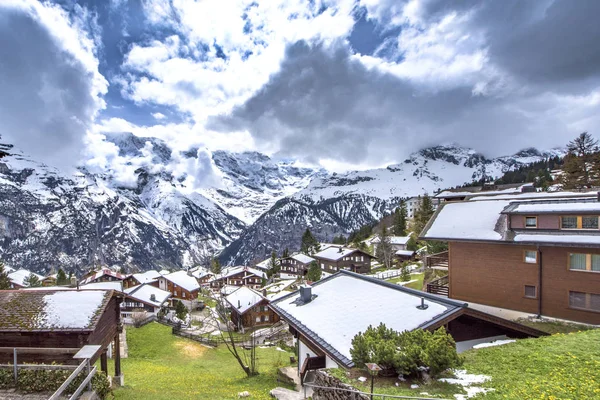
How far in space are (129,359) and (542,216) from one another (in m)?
37.9

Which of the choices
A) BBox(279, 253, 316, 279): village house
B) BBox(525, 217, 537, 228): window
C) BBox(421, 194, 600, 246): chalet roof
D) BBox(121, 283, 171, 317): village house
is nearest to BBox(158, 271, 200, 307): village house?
BBox(121, 283, 171, 317): village house

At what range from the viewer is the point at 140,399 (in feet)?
50.6

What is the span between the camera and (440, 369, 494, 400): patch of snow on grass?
29.2 ft

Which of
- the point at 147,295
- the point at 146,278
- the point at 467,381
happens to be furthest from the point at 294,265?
the point at 467,381

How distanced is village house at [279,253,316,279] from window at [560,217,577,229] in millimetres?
75943

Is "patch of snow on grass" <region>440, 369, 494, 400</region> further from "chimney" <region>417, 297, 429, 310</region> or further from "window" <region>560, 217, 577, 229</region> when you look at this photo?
"window" <region>560, 217, 577, 229</region>

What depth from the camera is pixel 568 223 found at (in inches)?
820

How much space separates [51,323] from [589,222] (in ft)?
102

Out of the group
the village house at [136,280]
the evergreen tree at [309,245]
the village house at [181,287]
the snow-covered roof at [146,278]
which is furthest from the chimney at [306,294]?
the evergreen tree at [309,245]

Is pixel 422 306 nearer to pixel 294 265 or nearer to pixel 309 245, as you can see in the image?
pixel 294 265

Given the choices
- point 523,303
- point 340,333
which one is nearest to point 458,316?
point 340,333

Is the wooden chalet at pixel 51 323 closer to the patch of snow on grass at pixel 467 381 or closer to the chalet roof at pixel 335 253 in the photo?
the patch of snow on grass at pixel 467 381

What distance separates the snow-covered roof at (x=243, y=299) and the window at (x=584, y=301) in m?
41.2

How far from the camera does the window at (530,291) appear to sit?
2152 cm
